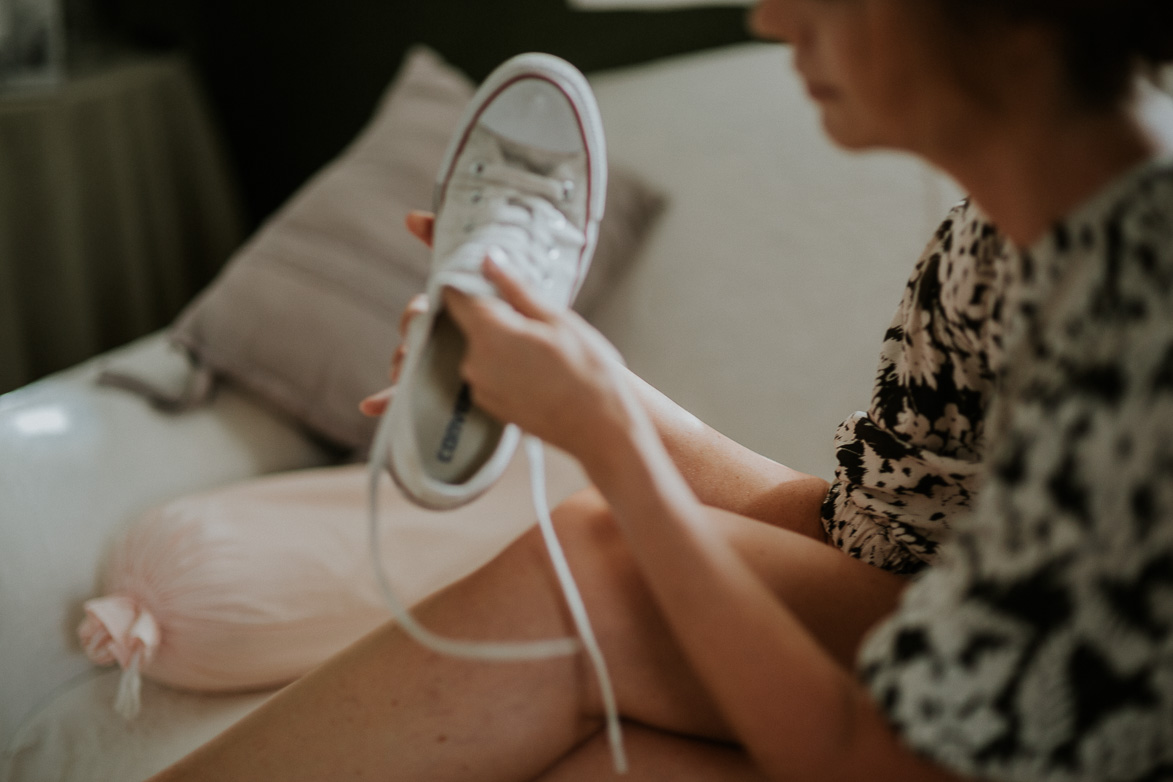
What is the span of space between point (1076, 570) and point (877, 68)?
250mm

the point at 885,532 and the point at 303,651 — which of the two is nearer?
the point at 885,532

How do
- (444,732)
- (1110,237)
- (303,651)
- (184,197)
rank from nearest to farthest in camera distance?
(1110,237) → (444,732) → (303,651) → (184,197)

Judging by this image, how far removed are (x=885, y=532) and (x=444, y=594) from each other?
0.31 m

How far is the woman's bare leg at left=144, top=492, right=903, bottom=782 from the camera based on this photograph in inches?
21.4

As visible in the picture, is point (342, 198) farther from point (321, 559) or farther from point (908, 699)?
point (908, 699)

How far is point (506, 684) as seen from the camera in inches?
21.6

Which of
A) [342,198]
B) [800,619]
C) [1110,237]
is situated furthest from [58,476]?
[1110,237]

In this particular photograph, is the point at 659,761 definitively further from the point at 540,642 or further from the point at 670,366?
the point at 670,366

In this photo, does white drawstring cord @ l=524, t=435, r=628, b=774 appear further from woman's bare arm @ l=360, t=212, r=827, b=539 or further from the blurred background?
the blurred background

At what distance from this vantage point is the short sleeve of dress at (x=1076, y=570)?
36 centimetres

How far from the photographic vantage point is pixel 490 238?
1.90 ft

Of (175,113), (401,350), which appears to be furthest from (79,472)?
(175,113)

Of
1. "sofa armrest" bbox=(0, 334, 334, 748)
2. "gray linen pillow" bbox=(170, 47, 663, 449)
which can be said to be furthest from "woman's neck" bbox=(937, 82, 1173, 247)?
"sofa armrest" bbox=(0, 334, 334, 748)

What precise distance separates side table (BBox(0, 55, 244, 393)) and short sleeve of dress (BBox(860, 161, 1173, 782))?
1498 mm
